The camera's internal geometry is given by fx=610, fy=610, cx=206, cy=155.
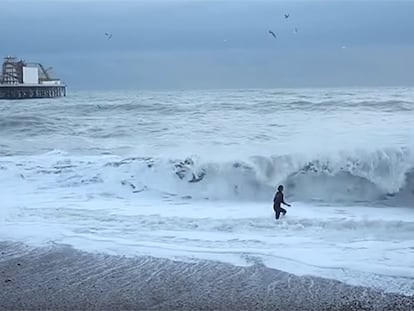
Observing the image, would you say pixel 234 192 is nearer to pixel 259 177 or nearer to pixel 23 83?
pixel 259 177

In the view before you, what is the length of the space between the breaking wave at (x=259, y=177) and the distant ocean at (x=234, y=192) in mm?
35

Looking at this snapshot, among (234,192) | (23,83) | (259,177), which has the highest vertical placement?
(23,83)

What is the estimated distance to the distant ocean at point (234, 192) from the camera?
7398mm

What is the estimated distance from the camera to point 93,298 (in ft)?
18.6

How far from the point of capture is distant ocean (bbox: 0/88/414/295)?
7398mm

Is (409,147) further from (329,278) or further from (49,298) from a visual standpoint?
(49,298)

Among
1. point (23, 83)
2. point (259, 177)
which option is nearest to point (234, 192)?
point (259, 177)

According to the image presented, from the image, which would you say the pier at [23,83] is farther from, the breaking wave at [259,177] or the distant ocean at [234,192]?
the breaking wave at [259,177]

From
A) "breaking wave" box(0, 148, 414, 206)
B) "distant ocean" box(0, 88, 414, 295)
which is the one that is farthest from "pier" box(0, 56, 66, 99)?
"breaking wave" box(0, 148, 414, 206)

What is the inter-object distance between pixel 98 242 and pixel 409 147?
787 cm

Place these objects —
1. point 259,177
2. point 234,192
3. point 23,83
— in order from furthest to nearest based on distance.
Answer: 1. point 23,83
2. point 259,177
3. point 234,192

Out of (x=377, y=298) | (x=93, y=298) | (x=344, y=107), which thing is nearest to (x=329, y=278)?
(x=377, y=298)

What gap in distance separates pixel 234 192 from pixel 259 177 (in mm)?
886

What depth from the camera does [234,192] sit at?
12203 millimetres
